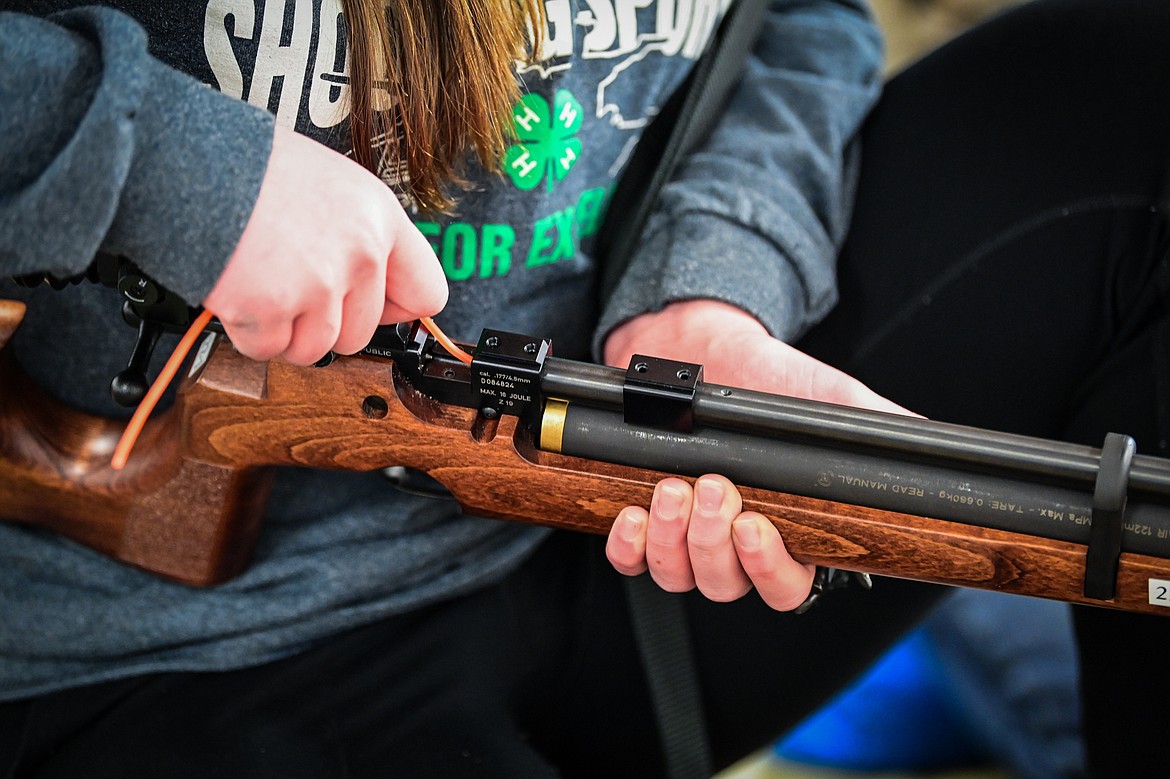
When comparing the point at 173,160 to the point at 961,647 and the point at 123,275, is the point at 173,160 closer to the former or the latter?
the point at 123,275

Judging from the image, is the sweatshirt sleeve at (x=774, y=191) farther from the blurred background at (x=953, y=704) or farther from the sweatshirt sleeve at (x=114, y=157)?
the blurred background at (x=953, y=704)

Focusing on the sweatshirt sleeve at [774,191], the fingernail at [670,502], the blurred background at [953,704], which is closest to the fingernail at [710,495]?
the fingernail at [670,502]

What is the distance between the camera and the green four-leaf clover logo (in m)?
0.74

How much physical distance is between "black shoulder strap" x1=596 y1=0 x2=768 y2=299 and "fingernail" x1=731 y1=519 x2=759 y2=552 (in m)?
0.29

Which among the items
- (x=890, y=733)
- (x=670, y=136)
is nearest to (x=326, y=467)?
(x=670, y=136)

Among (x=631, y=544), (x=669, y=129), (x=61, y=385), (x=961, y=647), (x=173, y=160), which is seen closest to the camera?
(x=173, y=160)

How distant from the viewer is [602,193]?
847 millimetres

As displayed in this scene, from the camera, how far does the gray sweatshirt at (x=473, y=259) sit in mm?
655

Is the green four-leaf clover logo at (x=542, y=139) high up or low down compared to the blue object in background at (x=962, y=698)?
up

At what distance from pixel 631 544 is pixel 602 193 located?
32cm

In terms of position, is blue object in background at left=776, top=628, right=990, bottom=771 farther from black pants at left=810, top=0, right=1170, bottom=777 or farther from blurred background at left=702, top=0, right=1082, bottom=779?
black pants at left=810, top=0, right=1170, bottom=777

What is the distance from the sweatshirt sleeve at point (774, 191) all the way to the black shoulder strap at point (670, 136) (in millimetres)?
17

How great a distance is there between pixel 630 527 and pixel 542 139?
286 millimetres

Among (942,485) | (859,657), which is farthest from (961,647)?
(942,485)
